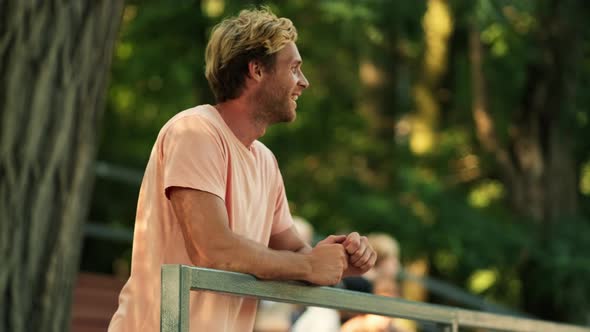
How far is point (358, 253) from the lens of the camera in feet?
11.1

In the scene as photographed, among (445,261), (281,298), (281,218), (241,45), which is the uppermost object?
(241,45)

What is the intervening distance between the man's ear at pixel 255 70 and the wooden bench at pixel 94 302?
5.47 meters

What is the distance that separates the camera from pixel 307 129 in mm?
14039

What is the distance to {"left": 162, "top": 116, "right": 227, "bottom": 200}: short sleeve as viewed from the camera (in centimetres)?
314

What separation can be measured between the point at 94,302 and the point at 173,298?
7069mm

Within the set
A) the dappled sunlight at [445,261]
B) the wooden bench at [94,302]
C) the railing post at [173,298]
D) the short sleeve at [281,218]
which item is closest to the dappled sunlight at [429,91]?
the dappled sunlight at [445,261]

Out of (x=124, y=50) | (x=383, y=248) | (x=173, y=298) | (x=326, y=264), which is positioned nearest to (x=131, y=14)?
(x=124, y=50)

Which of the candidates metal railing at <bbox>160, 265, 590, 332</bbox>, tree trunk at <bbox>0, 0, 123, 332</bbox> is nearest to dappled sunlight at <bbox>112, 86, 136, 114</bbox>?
tree trunk at <bbox>0, 0, 123, 332</bbox>

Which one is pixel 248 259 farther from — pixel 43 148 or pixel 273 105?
pixel 43 148

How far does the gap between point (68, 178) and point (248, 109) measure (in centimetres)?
180

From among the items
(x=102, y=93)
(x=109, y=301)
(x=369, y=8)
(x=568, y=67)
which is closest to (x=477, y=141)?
(x=568, y=67)

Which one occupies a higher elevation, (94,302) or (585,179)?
(585,179)

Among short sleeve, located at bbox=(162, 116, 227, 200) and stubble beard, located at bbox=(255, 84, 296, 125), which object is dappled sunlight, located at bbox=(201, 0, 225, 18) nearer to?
stubble beard, located at bbox=(255, 84, 296, 125)

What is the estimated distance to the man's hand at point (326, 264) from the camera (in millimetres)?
3248
